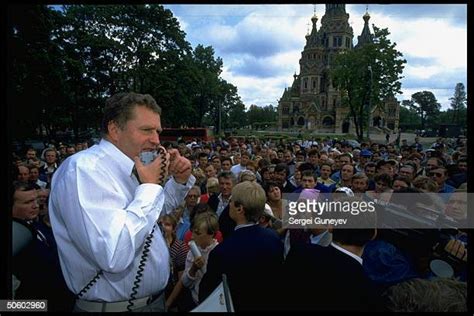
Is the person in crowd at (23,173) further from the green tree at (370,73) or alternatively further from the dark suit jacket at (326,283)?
the green tree at (370,73)

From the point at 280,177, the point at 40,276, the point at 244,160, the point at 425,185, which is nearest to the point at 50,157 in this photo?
the point at 244,160

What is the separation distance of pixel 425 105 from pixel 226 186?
99097mm

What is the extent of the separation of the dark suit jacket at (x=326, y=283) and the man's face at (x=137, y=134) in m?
1.17

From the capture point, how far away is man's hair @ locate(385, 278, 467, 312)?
1.53m

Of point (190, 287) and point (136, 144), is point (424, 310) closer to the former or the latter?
point (136, 144)

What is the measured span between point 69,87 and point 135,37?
6.72m

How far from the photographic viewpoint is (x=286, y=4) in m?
1.98

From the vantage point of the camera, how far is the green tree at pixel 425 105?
3405 inches

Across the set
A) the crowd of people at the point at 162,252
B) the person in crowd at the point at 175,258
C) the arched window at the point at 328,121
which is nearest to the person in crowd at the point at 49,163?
the crowd of people at the point at 162,252

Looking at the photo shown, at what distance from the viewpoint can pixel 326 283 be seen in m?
1.91

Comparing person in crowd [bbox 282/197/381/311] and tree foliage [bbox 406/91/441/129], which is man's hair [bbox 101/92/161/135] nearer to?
person in crowd [bbox 282/197/381/311]

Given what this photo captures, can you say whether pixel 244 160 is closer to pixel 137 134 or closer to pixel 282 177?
pixel 282 177

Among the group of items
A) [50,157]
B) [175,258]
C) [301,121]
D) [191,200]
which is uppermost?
[301,121]

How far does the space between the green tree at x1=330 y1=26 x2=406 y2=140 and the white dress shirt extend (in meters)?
23.7
